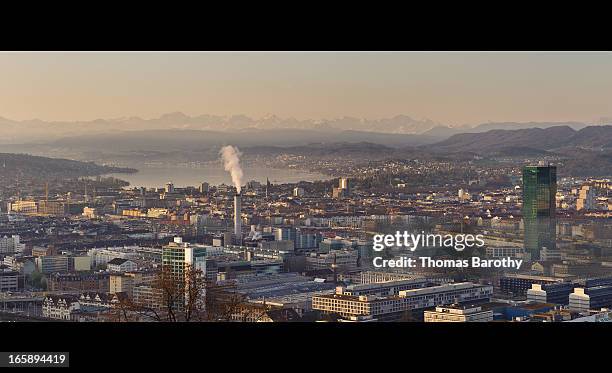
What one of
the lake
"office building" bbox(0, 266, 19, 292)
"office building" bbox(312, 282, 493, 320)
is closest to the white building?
"office building" bbox(0, 266, 19, 292)

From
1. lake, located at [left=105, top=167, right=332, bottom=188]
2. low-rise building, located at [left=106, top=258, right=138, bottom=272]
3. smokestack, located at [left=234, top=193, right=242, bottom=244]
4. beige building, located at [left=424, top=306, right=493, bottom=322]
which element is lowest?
beige building, located at [left=424, top=306, right=493, bottom=322]

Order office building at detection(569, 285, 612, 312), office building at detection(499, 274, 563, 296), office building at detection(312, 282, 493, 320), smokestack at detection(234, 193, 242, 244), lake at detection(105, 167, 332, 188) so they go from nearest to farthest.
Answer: office building at detection(312, 282, 493, 320), office building at detection(569, 285, 612, 312), office building at detection(499, 274, 563, 296), smokestack at detection(234, 193, 242, 244), lake at detection(105, 167, 332, 188)

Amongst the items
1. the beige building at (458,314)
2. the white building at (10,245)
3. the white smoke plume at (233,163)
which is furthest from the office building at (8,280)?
the beige building at (458,314)

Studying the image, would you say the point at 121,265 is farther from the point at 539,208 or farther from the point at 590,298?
the point at 539,208

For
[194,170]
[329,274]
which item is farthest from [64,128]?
[329,274]

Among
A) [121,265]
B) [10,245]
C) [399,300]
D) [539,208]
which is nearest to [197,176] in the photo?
[10,245]

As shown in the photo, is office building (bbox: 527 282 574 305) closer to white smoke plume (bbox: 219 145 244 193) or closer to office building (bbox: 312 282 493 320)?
office building (bbox: 312 282 493 320)
